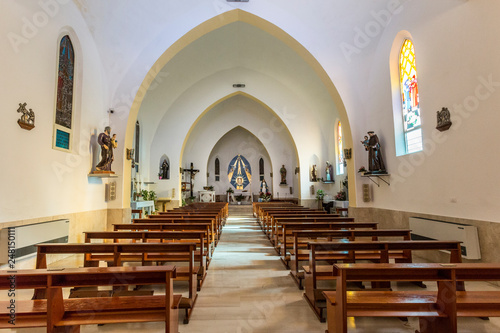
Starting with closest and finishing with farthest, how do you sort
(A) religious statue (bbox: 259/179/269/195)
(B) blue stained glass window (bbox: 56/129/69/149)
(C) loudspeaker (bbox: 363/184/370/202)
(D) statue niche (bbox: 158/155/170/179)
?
1. (B) blue stained glass window (bbox: 56/129/69/149)
2. (C) loudspeaker (bbox: 363/184/370/202)
3. (D) statue niche (bbox: 158/155/170/179)
4. (A) religious statue (bbox: 259/179/269/195)

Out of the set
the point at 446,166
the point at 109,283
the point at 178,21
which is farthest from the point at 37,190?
the point at 446,166

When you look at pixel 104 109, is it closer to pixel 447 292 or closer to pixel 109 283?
pixel 109 283

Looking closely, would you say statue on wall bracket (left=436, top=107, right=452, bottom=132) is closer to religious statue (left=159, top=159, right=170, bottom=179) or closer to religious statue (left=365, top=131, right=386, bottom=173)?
religious statue (left=365, top=131, right=386, bottom=173)

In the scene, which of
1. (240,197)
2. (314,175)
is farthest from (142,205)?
(240,197)

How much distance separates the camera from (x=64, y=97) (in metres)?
6.14

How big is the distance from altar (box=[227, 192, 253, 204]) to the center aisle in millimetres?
14791

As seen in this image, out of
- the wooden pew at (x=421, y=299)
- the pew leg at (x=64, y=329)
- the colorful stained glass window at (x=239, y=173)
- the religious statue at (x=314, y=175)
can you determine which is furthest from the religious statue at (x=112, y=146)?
the colorful stained glass window at (x=239, y=173)

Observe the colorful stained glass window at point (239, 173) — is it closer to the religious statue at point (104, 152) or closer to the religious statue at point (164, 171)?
the religious statue at point (164, 171)

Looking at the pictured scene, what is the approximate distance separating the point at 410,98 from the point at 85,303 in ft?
22.0

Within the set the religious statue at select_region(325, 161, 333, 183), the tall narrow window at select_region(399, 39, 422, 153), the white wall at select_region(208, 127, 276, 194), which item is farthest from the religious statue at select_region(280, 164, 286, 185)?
the tall narrow window at select_region(399, 39, 422, 153)

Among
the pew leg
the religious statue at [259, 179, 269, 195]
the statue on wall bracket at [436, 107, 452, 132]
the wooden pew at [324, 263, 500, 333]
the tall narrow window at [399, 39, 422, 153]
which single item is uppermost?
the tall narrow window at [399, 39, 422, 153]

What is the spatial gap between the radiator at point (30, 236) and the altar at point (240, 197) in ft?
49.2

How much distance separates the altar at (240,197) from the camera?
805 inches

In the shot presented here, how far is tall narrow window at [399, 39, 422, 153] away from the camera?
602 cm
